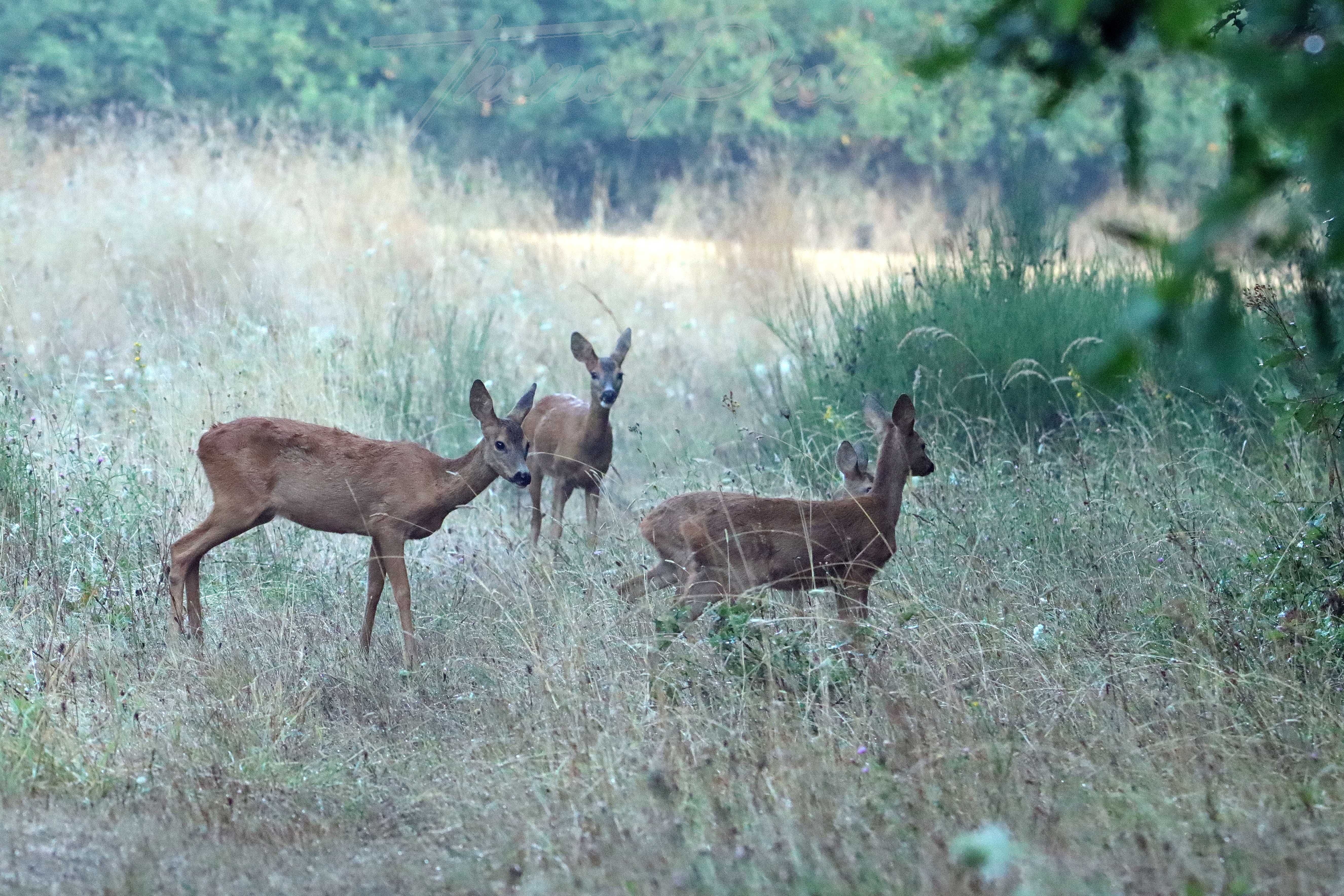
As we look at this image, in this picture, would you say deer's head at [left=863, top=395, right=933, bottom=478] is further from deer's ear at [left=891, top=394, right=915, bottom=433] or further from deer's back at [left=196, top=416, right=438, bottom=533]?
deer's back at [left=196, top=416, right=438, bottom=533]

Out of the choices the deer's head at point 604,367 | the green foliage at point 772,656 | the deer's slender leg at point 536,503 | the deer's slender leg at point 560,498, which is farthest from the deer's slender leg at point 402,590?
the deer's head at point 604,367

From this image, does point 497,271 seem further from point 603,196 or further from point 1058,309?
point 1058,309

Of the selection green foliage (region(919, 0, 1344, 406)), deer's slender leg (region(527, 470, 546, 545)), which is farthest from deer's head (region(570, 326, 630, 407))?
green foliage (region(919, 0, 1344, 406))

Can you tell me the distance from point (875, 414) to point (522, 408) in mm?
1351

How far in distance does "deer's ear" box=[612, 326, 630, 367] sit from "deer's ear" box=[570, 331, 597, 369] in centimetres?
11

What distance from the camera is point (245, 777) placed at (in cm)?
446

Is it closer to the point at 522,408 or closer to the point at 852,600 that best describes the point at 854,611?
the point at 852,600

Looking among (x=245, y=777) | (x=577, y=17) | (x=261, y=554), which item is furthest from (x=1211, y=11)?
(x=577, y=17)

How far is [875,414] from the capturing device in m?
5.95

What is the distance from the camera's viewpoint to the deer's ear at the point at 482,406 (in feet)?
20.1

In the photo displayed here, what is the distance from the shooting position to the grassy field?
12.4ft

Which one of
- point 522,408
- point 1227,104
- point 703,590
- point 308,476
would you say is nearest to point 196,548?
point 308,476

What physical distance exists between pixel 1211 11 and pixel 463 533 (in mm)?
6143

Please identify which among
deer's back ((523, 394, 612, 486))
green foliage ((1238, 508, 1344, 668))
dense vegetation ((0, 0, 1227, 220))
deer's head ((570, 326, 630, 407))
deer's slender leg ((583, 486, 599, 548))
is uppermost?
dense vegetation ((0, 0, 1227, 220))
